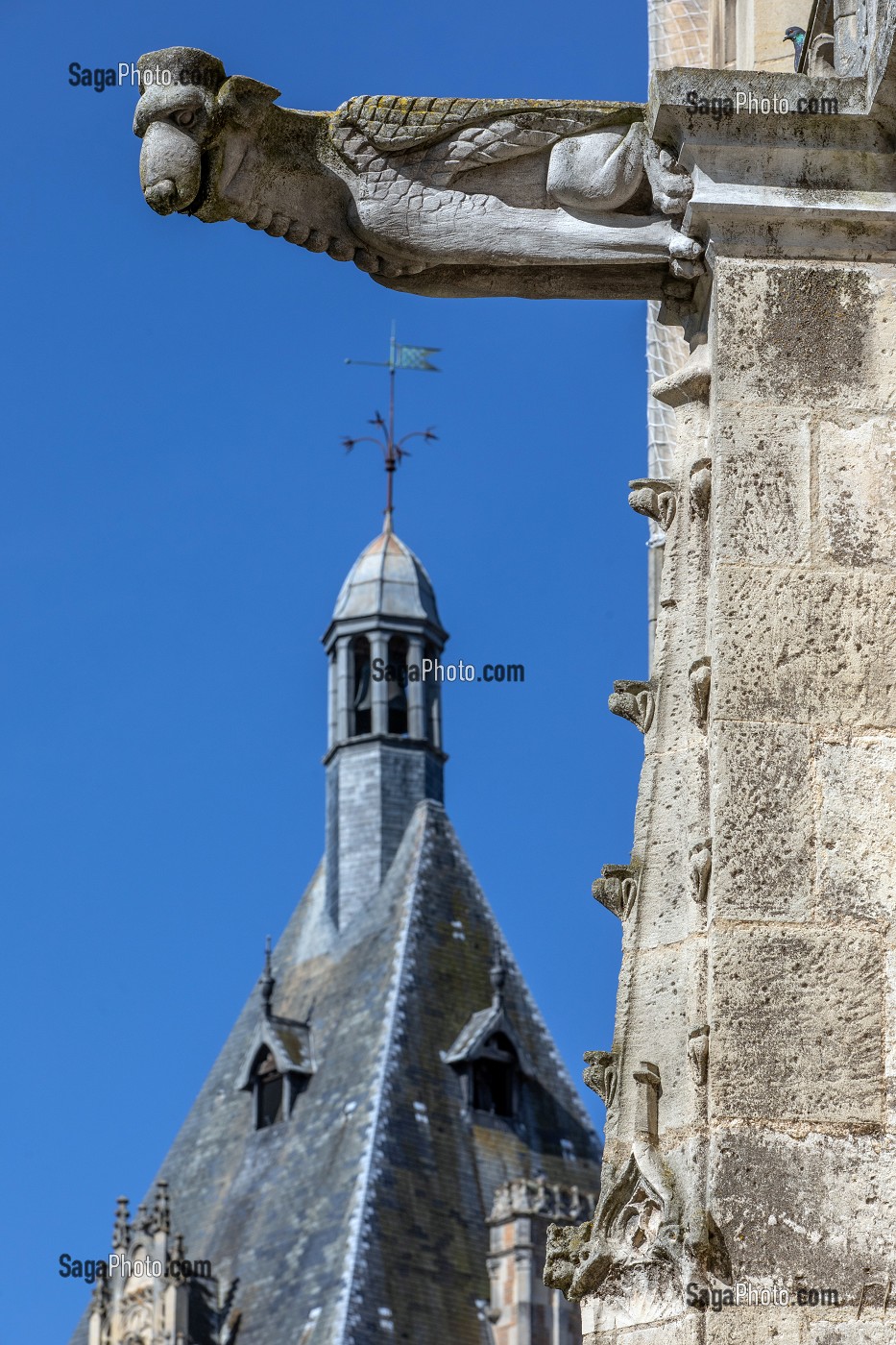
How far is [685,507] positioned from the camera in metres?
7.07

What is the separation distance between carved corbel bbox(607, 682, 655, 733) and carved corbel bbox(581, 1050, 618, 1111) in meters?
0.75

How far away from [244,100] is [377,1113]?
50641 mm

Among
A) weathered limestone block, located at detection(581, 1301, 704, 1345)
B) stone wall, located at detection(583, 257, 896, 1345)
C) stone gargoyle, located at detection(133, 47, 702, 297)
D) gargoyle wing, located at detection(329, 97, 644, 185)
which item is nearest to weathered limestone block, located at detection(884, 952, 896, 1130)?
stone wall, located at detection(583, 257, 896, 1345)

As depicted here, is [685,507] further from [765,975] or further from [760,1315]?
[760,1315]

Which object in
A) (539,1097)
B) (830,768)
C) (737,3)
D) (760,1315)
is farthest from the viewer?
(539,1097)

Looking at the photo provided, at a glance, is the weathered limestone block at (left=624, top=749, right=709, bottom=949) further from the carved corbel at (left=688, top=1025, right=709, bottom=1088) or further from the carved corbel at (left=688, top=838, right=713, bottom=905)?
the carved corbel at (left=688, top=1025, right=709, bottom=1088)

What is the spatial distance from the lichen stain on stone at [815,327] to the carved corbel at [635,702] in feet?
2.44

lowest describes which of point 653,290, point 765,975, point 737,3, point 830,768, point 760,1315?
point 760,1315

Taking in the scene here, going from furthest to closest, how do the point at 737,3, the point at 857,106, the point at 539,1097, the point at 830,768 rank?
the point at 539,1097
the point at 737,3
the point at 857,106
the point at 830,768

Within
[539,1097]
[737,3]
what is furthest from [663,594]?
[539,1097]

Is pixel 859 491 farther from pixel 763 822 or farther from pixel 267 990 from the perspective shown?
pixel 267 990

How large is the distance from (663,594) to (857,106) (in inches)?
47.0

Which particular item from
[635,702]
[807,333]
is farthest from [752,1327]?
[807,333]

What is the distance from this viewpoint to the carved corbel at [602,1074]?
22.1 ft
